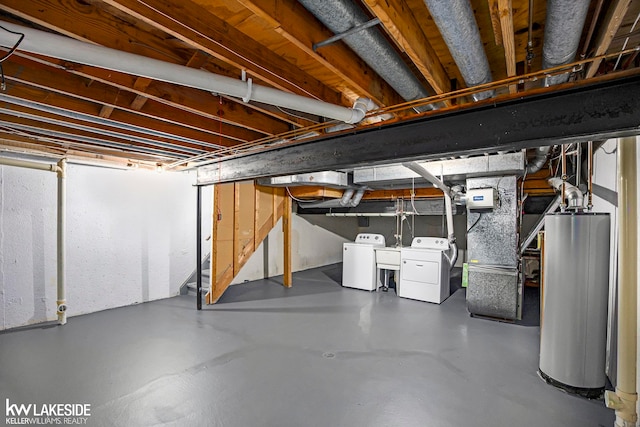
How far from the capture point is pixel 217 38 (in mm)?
1305

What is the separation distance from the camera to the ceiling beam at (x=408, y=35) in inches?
41.3

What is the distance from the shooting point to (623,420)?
1738 millimetres

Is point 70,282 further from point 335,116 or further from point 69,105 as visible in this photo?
point 335,116

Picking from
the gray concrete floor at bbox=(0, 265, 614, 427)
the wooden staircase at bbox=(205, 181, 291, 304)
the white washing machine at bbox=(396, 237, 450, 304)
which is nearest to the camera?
the gray concrete floor at bbox=(0, 265, 614, 427)

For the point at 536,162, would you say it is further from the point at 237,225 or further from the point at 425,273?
the point at 237,225

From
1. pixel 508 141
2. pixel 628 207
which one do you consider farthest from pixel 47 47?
pixel 628 207

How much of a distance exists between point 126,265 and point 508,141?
4.61 metres

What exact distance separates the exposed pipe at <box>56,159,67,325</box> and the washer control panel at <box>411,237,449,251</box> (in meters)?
4.72

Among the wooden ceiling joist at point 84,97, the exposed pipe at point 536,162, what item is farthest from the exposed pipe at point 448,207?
the wooden ceiling joist at point 84,97

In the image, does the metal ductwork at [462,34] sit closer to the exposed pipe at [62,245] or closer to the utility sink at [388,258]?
the utility sink at [388,258]

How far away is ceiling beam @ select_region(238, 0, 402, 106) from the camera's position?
111 cm

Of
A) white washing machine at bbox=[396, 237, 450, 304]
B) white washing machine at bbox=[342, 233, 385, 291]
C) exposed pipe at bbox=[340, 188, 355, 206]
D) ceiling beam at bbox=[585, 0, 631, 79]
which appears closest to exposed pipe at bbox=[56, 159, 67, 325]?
exposed pipe at bbox=[340, 188, 355, 206]

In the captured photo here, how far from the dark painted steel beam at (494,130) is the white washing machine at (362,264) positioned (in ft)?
10.5

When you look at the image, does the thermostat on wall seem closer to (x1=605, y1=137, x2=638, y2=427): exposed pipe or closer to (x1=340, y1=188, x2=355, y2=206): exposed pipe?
(x1=605, y1=137, x2=638, y2=427): exposed pipe
